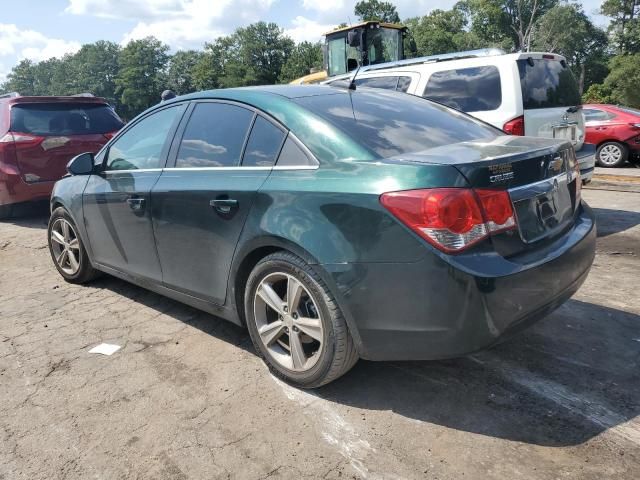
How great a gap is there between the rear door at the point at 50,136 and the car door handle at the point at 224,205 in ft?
17.3

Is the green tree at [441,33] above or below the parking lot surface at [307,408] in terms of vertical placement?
above

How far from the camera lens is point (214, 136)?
11.1 feet

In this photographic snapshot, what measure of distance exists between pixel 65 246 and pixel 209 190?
2.40 meters

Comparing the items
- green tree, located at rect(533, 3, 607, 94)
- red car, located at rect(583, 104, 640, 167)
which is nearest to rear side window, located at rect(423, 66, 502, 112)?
red car, located at rect(583, 104, 640, 167)

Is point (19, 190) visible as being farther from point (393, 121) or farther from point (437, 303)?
point (437, 303)

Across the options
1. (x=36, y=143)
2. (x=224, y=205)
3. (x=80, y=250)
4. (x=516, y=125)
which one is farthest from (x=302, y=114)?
(x=36, y=143)

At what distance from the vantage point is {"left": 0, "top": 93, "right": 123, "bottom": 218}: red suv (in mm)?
Result: 7289

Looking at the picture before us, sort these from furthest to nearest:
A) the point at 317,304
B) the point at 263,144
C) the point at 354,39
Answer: the point at 354,39 < the point at 263,144 < the point at 317,304

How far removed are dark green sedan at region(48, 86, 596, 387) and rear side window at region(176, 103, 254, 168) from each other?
10mm

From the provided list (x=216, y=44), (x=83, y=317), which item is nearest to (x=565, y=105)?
(x=83, y=317)

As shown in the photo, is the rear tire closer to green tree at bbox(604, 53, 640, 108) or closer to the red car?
the red car

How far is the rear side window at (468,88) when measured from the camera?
6160mm

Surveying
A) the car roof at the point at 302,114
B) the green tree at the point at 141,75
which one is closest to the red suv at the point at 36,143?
the car roof at the point at 302,114

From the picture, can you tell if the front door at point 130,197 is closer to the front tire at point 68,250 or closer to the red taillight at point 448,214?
the front tire at point 68,250
